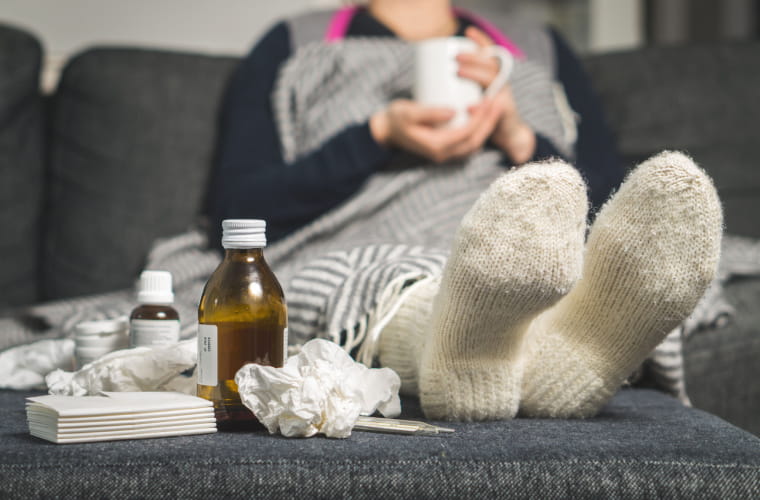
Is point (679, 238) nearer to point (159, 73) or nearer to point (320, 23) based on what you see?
point (320, 23)

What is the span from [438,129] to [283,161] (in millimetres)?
272

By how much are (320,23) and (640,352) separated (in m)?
0.94

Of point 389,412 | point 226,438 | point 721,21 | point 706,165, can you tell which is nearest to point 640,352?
point 389,412

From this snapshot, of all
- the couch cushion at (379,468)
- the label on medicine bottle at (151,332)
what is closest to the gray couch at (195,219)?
the couch cushion at (379,468)

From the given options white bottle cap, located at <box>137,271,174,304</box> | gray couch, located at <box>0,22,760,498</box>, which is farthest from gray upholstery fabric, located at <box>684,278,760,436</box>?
white bottle cap, located at <box>137,271,174,304</box>

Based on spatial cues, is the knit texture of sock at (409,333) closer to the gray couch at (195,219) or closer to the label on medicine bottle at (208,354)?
the gray couch at (195,219)

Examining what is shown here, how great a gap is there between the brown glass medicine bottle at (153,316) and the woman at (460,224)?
0.12 metres

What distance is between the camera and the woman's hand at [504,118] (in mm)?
1004

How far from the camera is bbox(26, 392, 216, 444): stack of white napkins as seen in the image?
476 millimetres

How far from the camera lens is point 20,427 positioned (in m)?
0.54

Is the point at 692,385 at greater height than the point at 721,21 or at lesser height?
lesser

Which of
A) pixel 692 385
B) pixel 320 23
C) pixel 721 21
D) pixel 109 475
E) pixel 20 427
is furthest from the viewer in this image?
pixel 721 21

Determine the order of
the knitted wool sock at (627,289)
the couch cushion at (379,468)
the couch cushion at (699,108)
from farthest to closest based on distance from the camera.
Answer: the couch cushion at (699,108) < the knitted wool sock at (627,289) < the couch cushion at (379,468)

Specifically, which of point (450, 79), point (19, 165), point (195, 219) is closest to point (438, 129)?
point (450, 79)
